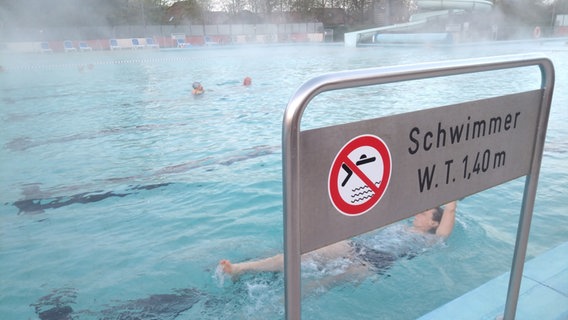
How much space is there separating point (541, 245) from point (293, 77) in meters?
11.2

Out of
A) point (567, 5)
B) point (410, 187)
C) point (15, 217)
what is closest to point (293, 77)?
point (15, 217)

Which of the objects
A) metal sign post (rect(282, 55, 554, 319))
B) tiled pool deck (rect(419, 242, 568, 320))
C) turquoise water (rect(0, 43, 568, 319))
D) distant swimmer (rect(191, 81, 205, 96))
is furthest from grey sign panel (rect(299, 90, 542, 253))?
distant swimmer (rect(191, 81, 205, 96))

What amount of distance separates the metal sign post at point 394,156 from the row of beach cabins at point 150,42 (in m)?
31.2

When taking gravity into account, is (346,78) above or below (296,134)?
above

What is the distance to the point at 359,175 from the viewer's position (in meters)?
1.13

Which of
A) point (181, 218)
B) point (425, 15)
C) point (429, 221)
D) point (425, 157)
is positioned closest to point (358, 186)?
point (425, 157)

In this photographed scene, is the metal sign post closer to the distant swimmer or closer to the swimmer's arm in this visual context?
the swimmer's arm

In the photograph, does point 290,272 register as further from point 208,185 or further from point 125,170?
point 125,170

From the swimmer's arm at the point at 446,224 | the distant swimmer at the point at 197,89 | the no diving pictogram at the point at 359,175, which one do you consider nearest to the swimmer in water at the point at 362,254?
the swimmer's arm at the point at 446,224

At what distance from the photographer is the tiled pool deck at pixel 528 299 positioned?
190 centimetres

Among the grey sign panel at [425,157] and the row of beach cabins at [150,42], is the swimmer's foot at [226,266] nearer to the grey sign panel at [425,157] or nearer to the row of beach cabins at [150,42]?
the grey sign panel at [425,157]

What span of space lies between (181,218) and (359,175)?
3725 millimetres

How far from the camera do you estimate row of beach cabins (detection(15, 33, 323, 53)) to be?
27.8m

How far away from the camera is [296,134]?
974mm
